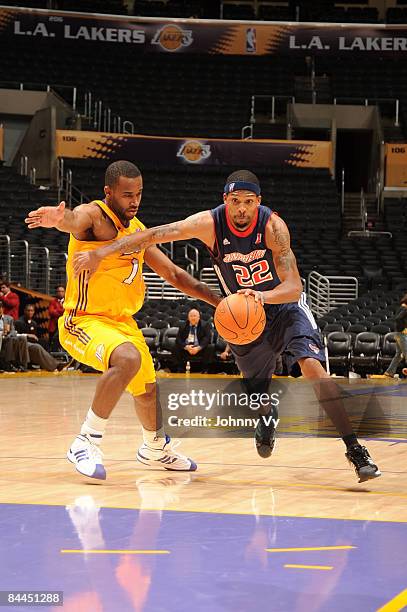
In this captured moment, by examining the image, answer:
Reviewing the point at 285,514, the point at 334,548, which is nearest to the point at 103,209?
the point at 285,514

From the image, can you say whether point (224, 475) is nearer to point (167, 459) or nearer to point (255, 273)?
point (167, 459)

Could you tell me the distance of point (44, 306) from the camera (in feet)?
63.5

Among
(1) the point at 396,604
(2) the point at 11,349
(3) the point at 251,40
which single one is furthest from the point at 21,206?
(1) the point at 396,604

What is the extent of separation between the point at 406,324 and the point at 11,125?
17948mm

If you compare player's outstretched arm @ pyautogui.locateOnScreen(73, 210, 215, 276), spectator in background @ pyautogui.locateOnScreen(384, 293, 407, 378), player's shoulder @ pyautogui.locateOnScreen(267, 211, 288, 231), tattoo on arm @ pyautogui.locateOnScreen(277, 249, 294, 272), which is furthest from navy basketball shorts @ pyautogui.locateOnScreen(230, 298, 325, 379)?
spectator in background @ pyautogui.locateOnScreen(384, 293, 407, 378)

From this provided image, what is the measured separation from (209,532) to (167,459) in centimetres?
193

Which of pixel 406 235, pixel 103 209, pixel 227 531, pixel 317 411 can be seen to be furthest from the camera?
pixel 406 235

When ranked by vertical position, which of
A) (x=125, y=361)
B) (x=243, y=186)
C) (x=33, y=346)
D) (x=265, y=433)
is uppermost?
(x=243, y=186)

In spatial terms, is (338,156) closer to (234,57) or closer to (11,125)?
(234,57)

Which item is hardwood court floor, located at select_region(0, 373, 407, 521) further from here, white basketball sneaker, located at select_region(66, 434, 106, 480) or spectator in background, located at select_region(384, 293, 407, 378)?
spectator in background, located at select_region(384, 293, 407, 378)

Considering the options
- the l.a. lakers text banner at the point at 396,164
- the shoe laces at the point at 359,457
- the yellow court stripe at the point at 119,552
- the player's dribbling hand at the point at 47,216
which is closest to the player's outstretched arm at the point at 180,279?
the player's dribbling hand at the point at 47,216

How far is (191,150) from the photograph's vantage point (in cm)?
2767

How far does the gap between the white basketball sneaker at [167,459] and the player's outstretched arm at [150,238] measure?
4.08ft

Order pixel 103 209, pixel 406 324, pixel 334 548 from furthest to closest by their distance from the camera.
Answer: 1. pixel 406 324
2. pixel 103 209
3. pixel 334 548
